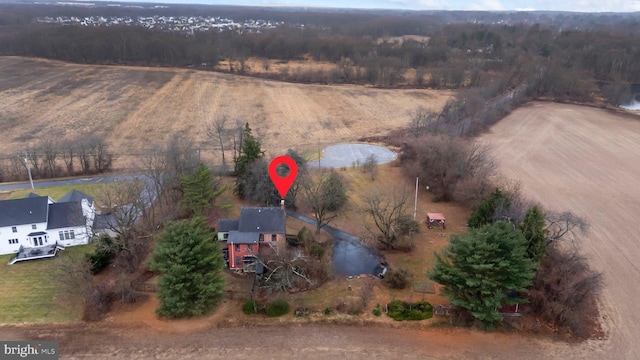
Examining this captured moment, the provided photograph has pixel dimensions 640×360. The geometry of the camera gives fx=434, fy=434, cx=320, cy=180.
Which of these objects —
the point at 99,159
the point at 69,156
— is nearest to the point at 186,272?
the point at 99,159

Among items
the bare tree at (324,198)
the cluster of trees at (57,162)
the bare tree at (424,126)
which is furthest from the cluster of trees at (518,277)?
the cluster of trees at (57,162)

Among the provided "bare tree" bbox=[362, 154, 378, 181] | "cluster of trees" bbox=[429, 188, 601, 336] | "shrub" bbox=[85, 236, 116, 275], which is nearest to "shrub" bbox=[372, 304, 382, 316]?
"cluster of trees" bbox=[429, 188, 601, 336]

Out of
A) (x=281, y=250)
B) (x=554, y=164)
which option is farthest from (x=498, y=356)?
(x=554, y=164)

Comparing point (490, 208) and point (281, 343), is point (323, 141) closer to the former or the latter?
point (490, 208)

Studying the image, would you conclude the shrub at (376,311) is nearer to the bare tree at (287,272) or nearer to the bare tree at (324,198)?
the bare tree at (287,272)

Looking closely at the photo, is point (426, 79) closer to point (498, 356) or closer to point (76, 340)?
point (498, 356)

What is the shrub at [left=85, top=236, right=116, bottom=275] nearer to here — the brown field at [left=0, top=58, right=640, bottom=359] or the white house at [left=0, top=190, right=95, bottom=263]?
the white house at [left=0, top=190, right=95, bottom=263]
